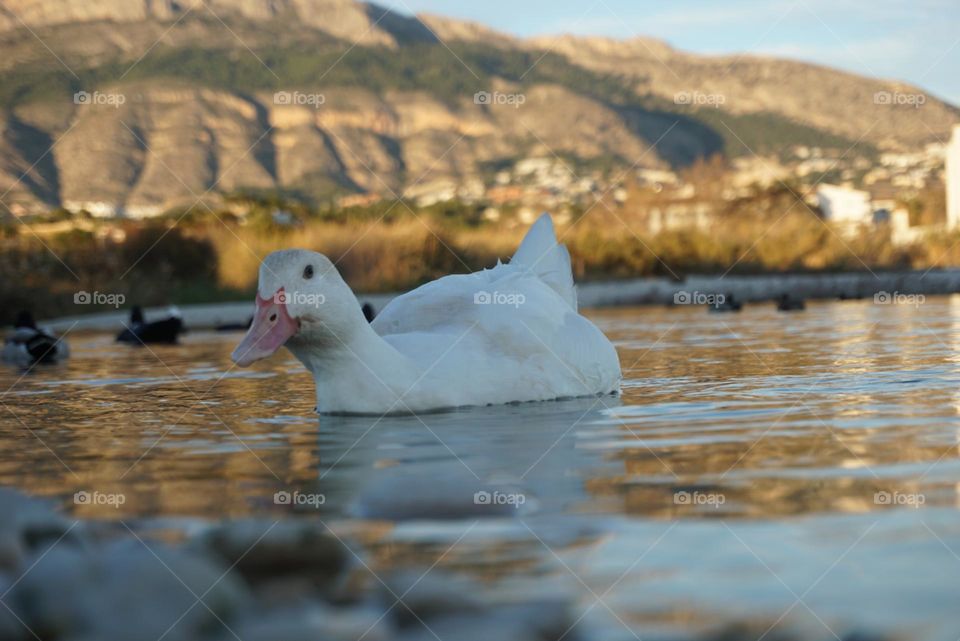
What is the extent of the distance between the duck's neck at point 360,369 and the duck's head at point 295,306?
57mm

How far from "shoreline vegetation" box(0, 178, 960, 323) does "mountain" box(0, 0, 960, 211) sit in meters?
56.8

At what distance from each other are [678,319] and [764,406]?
38.3 feet

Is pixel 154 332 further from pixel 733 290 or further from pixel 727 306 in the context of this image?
pixel 733 290

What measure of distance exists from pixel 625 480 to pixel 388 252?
943 inches

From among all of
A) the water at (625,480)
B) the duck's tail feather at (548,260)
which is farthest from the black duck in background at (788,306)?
the duck's tail feather at (548,260)

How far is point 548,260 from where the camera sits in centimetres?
964

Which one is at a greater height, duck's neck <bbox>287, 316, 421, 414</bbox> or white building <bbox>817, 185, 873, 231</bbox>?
duck's neck <bbox>287, 316, 421, 414</bbox>

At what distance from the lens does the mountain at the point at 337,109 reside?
9912 centimetres

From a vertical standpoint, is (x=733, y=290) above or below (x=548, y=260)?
below

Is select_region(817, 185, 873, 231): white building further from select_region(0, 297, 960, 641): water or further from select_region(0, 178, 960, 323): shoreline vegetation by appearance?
select_region(0, 297, 960, 641): water

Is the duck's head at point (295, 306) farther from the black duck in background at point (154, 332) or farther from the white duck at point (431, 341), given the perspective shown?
the black duck in background at point (154, 332)

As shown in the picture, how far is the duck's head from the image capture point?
6637 millimetres

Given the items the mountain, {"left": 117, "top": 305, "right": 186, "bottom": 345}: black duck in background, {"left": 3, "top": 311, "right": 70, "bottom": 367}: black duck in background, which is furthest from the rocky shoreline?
the mountain

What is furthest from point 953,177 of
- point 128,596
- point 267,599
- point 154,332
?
point 128,596
